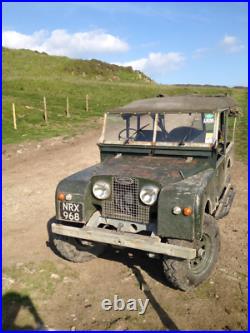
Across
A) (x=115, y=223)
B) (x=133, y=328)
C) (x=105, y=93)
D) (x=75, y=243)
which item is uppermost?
(x=105, y=93)

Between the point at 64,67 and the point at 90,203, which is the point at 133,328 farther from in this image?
the point at 64,67

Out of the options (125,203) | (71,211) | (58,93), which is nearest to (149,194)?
(125,203)

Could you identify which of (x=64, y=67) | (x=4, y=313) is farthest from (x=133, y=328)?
(x=64, y=67)

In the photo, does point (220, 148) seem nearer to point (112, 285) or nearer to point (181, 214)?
point (181, 214)

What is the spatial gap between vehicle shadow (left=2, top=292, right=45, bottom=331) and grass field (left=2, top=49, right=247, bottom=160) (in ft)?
34.3

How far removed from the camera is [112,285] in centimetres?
519

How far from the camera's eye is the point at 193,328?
14.2ft

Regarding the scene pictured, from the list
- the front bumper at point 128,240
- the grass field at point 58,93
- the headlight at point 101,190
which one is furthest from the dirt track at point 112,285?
the grass field at point 58,93

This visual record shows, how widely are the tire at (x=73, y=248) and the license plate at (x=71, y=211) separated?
41 centimetres

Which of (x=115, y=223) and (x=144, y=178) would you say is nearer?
(x=144, y=178)

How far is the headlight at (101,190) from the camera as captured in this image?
17.1 feet

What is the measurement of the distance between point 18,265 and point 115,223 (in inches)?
71.5

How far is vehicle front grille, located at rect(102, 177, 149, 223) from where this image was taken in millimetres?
4996

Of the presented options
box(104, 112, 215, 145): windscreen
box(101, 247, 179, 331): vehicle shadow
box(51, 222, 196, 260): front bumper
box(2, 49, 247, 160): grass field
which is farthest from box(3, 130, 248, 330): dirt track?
box(2, 49, 247, 160): grass field
